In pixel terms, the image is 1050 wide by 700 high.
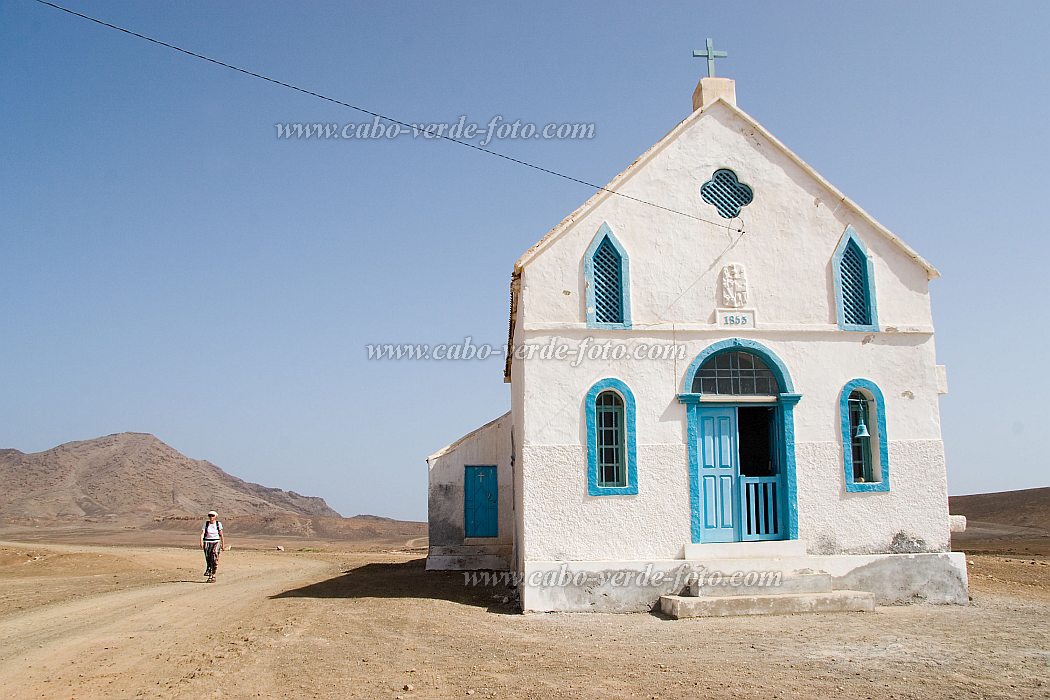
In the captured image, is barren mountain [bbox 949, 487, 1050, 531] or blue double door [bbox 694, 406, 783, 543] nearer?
blue double door [bbox 694, 406, 783, 543]

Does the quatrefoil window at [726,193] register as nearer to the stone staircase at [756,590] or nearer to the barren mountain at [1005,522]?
the stone staircase at [756,590]

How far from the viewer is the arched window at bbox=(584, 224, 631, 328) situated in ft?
44.8

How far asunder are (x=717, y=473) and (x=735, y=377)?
1.58 metres

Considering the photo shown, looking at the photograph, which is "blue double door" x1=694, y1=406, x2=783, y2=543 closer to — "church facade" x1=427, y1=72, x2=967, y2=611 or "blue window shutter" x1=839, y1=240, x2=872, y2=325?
"church facade" x1=427, y1=72, x2=967, y2=611

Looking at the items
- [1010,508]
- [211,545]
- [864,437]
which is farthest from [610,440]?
[1010,508]

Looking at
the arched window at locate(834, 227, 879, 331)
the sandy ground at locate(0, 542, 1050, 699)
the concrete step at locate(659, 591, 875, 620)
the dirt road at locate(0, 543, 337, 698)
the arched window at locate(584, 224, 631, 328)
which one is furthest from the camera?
the arched window at locate(834, 227, 879, 331)

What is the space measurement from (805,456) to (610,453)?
3.11 meters

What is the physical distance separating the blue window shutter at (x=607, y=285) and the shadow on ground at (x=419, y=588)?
189 inches

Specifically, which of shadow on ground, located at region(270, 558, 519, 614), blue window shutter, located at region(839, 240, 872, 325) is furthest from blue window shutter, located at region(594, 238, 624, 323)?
A: shadow on ground, located at region(270, 558, 519, 614)

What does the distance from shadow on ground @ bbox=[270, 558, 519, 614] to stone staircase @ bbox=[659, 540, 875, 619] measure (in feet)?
8.97

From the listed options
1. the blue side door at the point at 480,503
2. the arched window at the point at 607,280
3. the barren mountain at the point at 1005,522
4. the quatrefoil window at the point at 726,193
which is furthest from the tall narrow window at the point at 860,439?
the barren mountain at the point at 1005,522

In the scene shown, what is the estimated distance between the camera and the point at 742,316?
13.9 meters

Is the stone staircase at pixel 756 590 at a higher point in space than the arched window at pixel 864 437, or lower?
lower

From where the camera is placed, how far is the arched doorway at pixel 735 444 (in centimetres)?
1345
